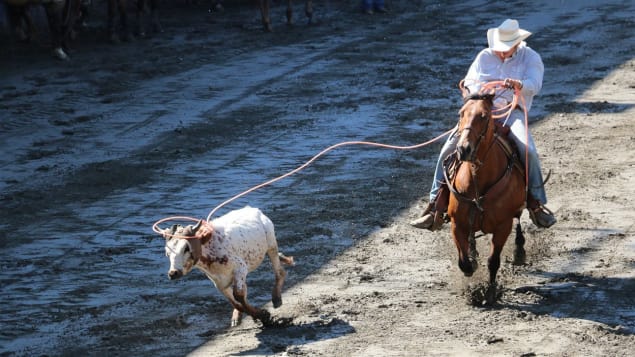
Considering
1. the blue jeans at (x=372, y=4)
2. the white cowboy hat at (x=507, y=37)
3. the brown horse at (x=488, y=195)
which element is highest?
the white cowboy hat at (x=507, y=37)

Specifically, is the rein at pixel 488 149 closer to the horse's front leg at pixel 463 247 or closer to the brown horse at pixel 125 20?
the horse's front leg at pixel 463 247

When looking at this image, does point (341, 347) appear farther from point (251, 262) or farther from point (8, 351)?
point (8, 351)

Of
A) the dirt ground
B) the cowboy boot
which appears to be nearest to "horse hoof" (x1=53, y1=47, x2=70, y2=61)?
the dirt ground

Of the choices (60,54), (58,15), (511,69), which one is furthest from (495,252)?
(58,15)

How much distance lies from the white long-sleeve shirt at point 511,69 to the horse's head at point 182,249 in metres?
2.82

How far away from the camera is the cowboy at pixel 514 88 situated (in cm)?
971

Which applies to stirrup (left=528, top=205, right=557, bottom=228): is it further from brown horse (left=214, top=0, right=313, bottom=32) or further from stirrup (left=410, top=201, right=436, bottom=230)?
brown horse (left=214, top=0, right=313, bottom=32)

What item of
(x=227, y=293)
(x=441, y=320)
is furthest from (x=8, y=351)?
(x=441, y=320)

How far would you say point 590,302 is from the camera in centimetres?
938

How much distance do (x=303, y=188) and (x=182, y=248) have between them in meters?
4.96

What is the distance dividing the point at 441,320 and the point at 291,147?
609 cm

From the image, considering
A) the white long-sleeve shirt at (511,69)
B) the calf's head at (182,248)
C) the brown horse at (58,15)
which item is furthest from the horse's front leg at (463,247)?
the brown horse at (58,15)

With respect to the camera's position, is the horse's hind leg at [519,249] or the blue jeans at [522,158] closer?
the blue jeans at [522,158]

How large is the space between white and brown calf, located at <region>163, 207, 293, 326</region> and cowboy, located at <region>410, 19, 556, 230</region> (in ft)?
5.51
